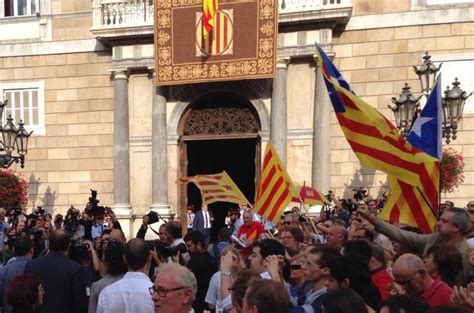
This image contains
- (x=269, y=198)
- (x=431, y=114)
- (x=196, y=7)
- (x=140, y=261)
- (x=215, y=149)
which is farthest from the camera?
(x=215, y=149)

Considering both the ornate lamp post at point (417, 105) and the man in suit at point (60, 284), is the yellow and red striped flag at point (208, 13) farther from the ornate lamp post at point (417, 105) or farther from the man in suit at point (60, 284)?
the man in suit at point (60, 284)

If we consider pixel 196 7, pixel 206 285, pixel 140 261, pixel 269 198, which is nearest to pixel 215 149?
pixel 196 7

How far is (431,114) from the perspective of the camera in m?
6.86

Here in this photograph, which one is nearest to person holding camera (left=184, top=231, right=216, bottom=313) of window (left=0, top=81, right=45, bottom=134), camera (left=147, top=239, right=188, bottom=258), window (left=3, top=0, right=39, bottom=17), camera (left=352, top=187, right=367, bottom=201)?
camera (left=147, top=239, right=188, bottom=258)

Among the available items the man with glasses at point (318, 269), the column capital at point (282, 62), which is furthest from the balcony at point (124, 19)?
the man with glasses at point (318, 269)

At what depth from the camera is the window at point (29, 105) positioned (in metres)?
20.2

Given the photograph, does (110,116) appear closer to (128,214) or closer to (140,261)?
(128,214)

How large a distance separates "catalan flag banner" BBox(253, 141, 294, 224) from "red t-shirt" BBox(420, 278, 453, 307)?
4638mm

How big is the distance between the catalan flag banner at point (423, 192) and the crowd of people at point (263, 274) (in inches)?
7.8

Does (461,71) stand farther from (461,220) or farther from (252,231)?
(461,220)

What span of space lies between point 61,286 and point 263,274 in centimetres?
192

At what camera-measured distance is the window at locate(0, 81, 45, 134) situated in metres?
20.2

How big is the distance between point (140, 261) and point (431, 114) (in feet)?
11.7

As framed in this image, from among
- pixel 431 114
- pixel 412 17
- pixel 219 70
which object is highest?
pixel 412 17
